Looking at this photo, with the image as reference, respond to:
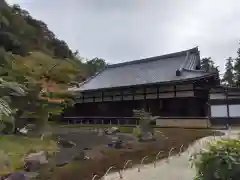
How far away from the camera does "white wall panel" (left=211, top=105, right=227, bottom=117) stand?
1602cm

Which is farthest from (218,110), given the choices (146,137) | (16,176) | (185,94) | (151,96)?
(16,176)

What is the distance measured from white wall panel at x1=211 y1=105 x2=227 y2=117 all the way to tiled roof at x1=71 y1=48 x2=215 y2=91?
282 cm

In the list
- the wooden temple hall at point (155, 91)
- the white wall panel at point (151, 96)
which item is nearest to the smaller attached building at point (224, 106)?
the wooden temple hall at point (155, 91)

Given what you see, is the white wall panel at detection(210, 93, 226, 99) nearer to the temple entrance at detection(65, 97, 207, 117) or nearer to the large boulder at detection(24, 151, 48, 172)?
the temple entrance at detection(65, 97, 207, 117)

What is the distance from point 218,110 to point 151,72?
502 cm

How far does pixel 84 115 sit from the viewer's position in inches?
774

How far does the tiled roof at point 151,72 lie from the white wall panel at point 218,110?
2.82 meters

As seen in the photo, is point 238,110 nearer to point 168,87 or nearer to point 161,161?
point 168,87

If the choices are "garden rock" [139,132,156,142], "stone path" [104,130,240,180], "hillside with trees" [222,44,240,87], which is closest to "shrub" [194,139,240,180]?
"stone path" [104,130,240,180]

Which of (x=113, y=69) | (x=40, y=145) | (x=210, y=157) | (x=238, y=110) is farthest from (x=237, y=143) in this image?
(x=113, y=69)

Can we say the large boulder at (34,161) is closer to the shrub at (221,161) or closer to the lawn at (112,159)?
the lawn at (112,159)

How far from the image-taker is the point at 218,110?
640 inches

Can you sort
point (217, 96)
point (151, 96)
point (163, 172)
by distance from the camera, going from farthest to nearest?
point (217, 96) < point (151, 96) < point (163, 172)

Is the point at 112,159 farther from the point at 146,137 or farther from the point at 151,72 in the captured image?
the point at 151,72
